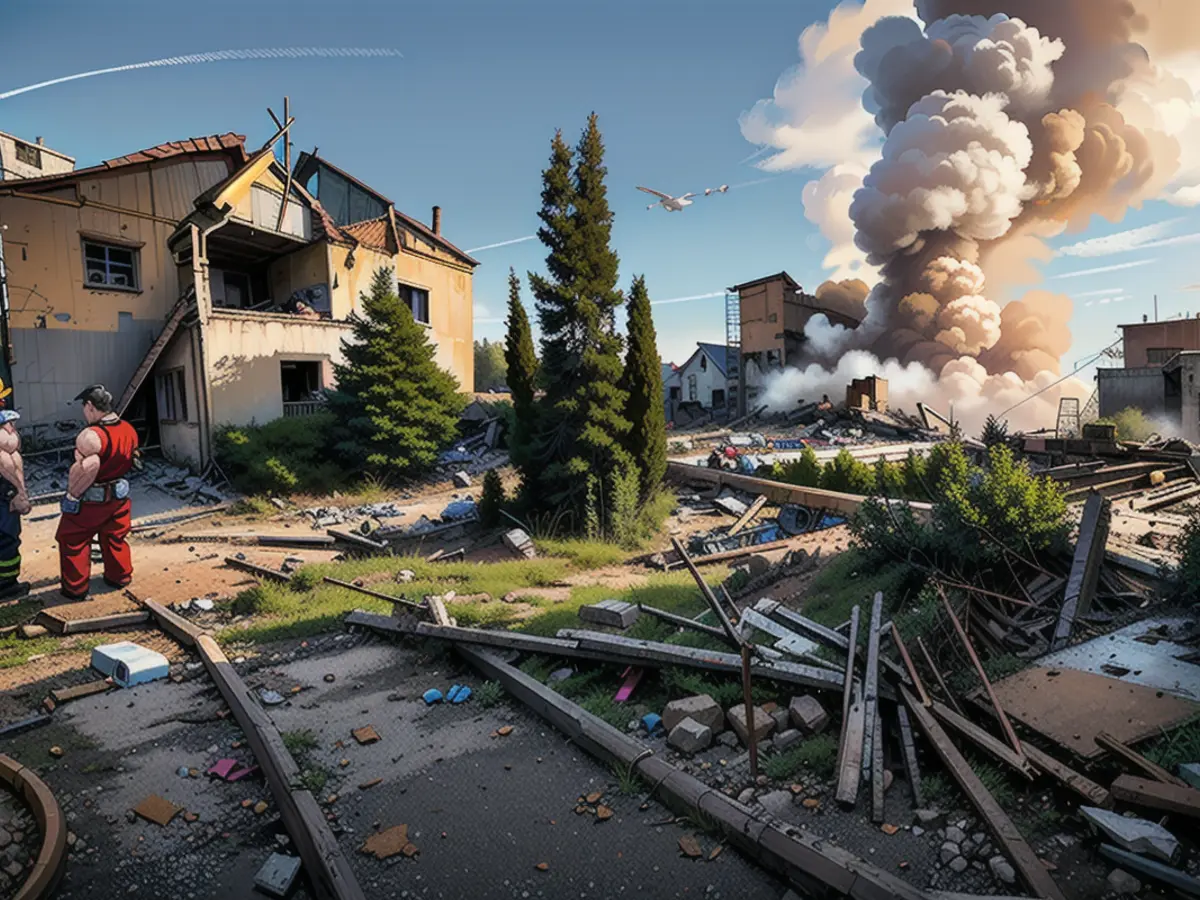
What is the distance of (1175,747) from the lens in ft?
12.1

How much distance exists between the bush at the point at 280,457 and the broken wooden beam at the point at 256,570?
240 inches

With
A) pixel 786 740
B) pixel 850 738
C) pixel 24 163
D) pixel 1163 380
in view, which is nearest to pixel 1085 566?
pixel 850 738

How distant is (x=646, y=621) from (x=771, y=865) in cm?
364

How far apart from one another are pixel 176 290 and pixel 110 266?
1640 mm

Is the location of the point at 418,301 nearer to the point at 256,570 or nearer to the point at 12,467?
the point at 256,570

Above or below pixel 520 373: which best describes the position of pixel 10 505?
below

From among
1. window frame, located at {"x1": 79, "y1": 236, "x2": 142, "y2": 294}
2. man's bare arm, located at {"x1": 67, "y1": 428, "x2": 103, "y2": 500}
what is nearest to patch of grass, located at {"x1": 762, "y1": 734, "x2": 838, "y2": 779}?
man's bare arm, located at {"x1": 67, "y1": 428, "x2": 103, "y2": 500}

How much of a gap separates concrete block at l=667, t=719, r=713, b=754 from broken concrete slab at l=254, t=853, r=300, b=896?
7.59 ft

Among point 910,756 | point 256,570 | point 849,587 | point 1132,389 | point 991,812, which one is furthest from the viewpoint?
point 1132,389

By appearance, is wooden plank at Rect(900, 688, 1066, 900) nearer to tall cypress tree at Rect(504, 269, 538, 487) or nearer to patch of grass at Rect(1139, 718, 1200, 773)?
patch of grass at Rect(1139, 718, 1200, 773)

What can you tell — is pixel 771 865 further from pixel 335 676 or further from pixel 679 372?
pixel 679 372

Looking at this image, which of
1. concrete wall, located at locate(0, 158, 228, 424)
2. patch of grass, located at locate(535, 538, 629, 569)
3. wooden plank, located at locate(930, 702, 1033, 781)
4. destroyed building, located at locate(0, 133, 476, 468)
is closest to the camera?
wooden plank, located at locate(930, 702, 1033, 781)

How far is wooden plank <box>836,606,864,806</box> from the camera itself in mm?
3598

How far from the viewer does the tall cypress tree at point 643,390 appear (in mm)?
13961
